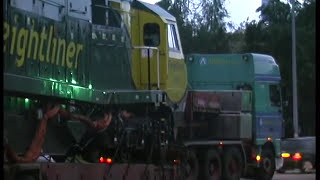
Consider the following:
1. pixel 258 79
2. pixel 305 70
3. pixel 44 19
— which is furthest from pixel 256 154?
pixel 44 19

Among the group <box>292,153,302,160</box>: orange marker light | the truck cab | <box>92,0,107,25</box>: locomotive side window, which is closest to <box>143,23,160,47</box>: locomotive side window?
<box>92,0,107,25</box>: locomotive side window

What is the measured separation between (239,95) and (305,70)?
627 centimetres

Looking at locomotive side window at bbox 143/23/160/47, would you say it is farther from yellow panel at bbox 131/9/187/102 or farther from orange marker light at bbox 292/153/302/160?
orange marker light at bbox 292/153/302/160

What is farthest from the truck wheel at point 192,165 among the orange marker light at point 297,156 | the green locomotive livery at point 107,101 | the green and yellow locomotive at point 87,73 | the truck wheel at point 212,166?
the orange marker light at point 297,156

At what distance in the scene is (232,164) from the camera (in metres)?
17.1

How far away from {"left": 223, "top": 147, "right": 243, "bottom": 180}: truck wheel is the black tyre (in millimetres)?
1901

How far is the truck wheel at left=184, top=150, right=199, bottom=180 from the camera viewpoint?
49.0 ft

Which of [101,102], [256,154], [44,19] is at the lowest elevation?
[256,154]

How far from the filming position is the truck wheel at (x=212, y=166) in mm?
15833

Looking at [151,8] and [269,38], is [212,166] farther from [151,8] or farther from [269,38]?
[269,38]

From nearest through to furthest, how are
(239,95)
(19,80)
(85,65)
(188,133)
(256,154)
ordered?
(19,80), (85,65), (188,133), (239,95), (256,154)

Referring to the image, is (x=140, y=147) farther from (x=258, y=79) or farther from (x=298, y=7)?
(x=298, y=7)

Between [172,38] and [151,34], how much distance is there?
63 cm

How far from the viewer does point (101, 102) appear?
10.8 meters
